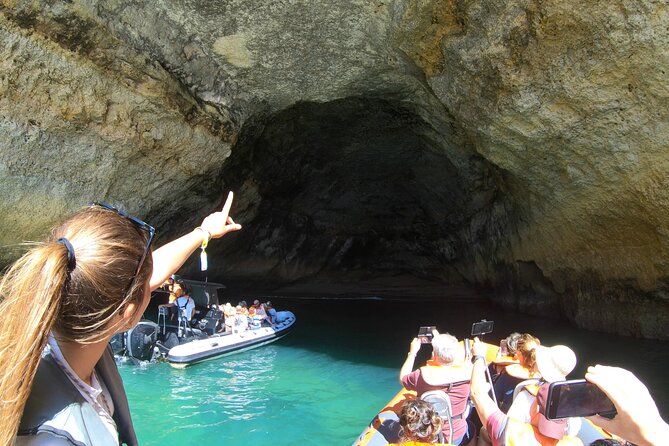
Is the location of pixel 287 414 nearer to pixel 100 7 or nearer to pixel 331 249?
pixel 100 7

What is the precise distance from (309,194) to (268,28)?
9.96m

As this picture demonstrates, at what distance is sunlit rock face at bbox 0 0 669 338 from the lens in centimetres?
690

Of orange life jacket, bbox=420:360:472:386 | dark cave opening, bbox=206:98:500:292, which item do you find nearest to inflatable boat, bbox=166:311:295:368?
dark cave opening, bbox=206:98:500:292

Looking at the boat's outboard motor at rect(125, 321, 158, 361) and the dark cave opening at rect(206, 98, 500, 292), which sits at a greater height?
the dark cave opening at rect(206, 98, 500, 292)

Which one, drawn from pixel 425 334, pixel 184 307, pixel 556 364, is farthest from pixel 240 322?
pixel 556 364

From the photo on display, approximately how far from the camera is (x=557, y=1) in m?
6.23

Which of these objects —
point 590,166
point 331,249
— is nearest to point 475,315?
point 331,249

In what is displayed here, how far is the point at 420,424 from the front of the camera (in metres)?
3.03

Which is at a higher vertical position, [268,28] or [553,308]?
[268,28]

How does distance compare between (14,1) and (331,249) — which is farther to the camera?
(331,249)

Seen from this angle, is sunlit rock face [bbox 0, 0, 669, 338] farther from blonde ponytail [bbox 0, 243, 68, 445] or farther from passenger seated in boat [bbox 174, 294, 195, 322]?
blonde ponytail [bbox 0, 243, 68, 445]

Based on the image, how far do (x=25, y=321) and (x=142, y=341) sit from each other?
8617 mm

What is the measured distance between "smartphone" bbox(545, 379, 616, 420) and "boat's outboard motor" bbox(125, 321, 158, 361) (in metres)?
8.30

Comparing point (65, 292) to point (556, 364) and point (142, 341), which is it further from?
point (142, 341)
